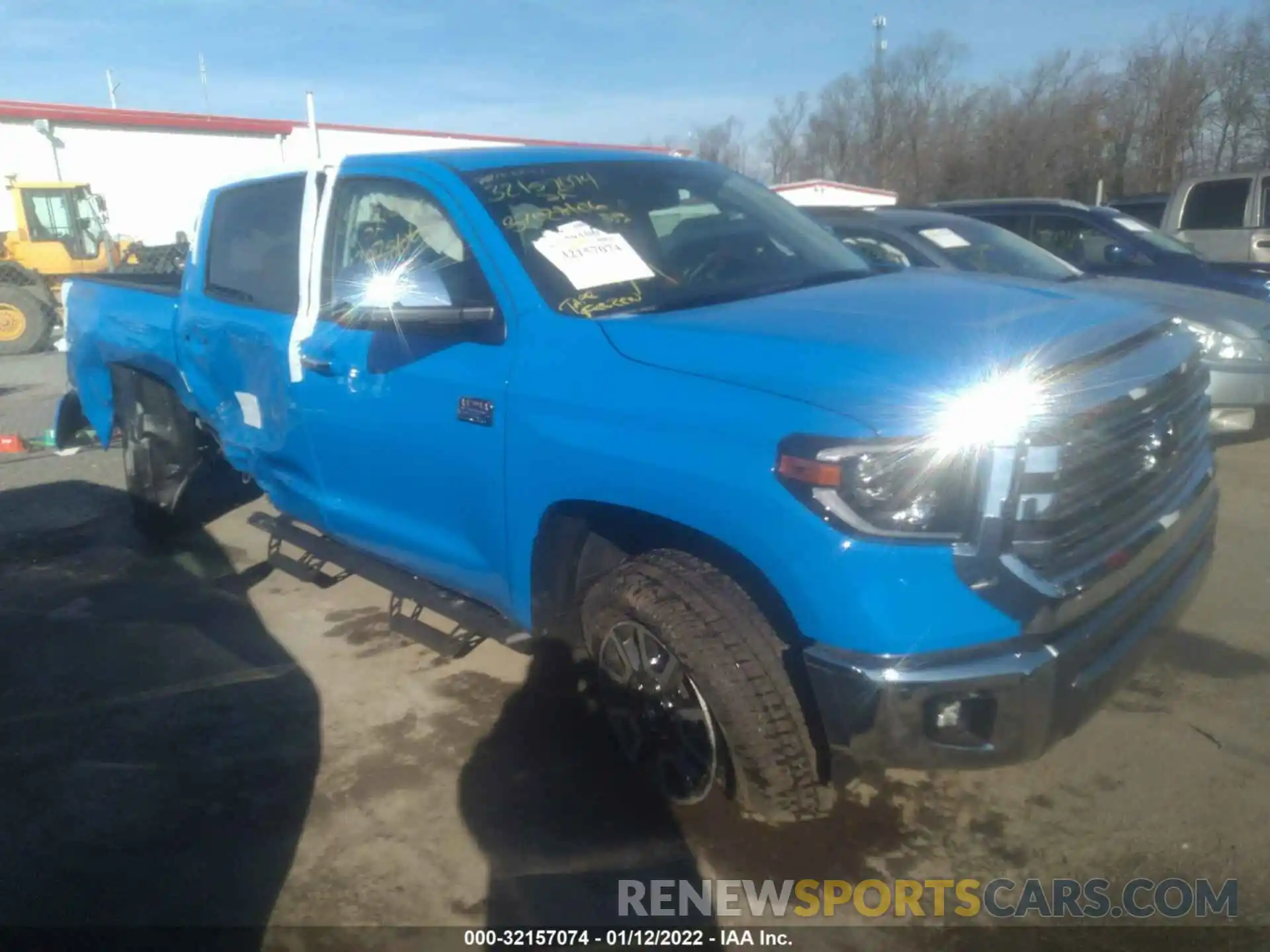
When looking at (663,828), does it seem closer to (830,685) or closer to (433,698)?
(830,685)

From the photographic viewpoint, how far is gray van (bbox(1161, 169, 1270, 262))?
32.1 feet

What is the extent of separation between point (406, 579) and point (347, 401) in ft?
2.29

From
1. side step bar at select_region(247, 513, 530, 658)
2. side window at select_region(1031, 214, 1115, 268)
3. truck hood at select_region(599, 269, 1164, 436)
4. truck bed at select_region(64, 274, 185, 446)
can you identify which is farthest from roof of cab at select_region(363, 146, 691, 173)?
side window at select_region(1031, 214, 1115, 268)

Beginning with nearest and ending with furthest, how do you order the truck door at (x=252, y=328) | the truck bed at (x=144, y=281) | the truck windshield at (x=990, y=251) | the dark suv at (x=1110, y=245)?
the truck door at (x=252, y=328)
the truck bed at (x=144, y=281)
the truck windshield at (x=990, y=251)
the dark suv at (x=1110, y=245)

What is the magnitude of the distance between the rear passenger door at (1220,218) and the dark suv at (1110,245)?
139 centimetres

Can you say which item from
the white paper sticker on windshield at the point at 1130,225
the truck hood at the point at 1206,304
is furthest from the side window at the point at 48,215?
the truck hood at the point at 1206,304

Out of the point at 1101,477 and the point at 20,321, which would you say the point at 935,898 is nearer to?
the point at 1101,477

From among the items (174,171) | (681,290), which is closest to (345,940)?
(681,290)

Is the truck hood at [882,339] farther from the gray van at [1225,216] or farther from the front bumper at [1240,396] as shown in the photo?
the gray van at [1225,216]

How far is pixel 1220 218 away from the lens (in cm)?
1052

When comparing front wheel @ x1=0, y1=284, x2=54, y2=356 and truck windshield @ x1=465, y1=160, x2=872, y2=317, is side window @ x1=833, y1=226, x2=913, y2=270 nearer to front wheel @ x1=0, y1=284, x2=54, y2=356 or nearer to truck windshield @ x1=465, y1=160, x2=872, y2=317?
truck windshield @ x1=465, y1=160, x2=872, y2=317

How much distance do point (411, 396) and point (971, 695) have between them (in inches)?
77.4

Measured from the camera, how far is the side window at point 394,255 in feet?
10.7

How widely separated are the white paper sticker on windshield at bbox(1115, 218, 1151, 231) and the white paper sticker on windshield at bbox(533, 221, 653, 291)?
630 centimetres
